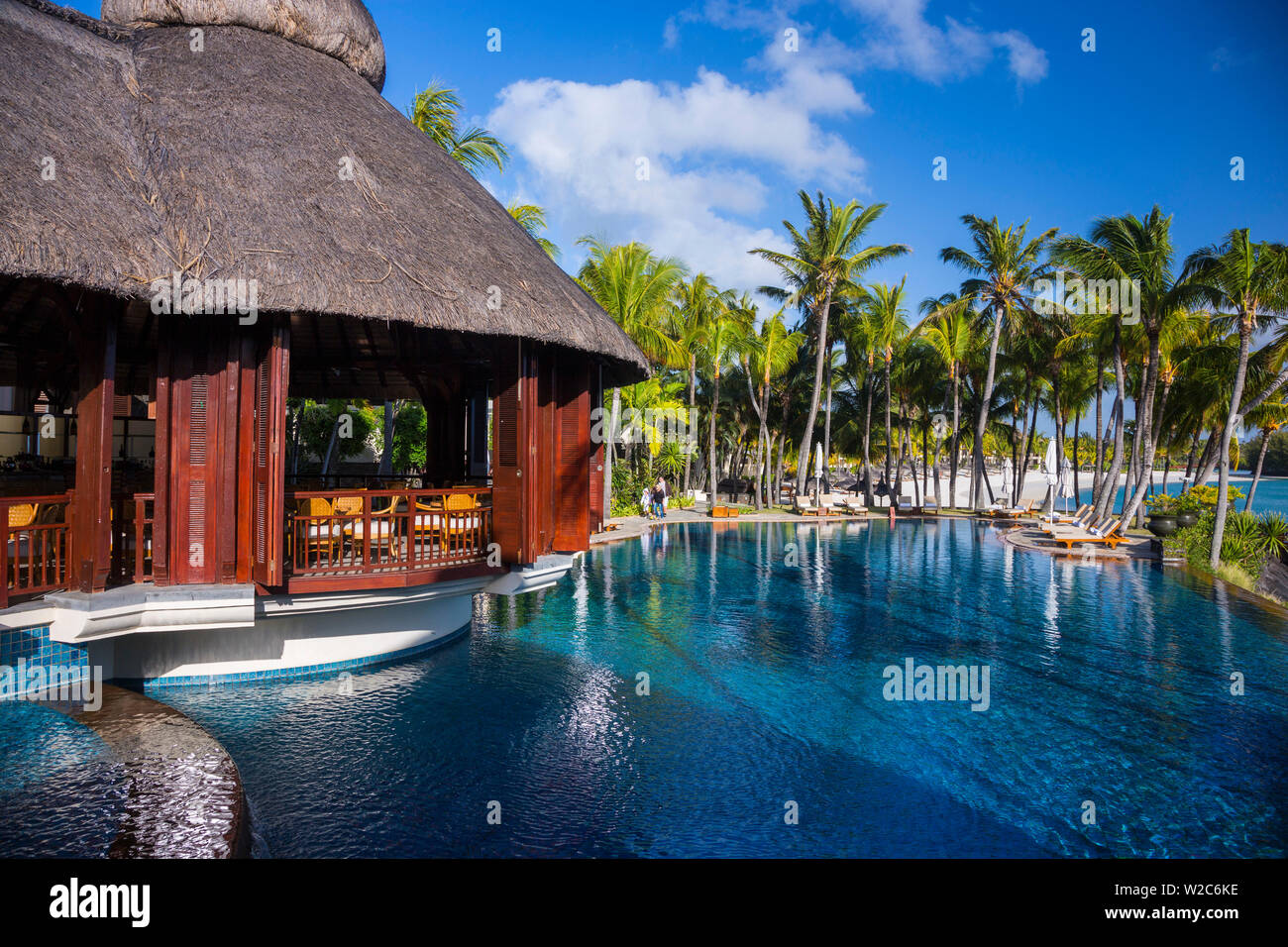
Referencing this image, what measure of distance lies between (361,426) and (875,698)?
2364cm

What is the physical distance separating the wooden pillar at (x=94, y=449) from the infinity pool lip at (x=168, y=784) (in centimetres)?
121

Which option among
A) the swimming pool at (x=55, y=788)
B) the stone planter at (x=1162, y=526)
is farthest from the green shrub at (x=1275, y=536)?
the swimming pool at (x=55, y=788)

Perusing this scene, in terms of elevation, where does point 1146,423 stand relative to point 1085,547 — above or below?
above

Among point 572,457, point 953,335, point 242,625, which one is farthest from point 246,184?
point 953,335

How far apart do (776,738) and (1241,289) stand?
17.8 meters

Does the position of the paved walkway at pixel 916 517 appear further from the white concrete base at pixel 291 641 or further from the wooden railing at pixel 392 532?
the wooden railing at pixel 392 532

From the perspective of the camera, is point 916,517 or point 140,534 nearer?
point 140,534

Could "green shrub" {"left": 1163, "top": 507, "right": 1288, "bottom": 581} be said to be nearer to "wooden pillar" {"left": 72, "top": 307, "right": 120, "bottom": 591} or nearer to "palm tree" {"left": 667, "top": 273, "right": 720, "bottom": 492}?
"palm tree" {"left": 667, "top": 273, "right": 720, "bottom": 492}

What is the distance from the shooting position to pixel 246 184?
769cm

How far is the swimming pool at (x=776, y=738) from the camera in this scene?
604 centimetres

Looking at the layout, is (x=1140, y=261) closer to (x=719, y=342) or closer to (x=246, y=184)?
(x=719, y=342)
